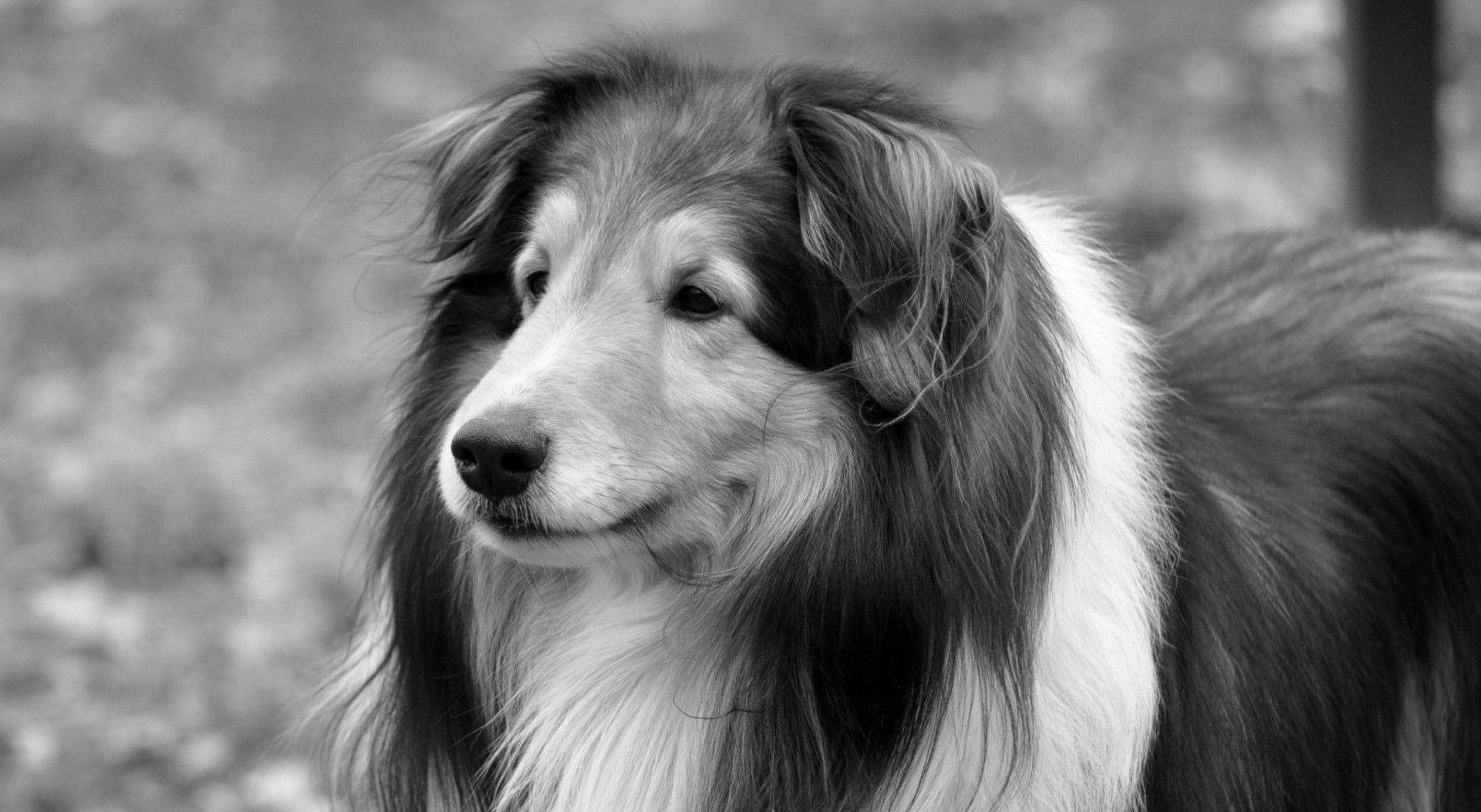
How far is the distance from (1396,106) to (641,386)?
397cm

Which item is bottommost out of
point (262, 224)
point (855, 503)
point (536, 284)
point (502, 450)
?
point (262, 224)

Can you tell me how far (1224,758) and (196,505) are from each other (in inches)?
149

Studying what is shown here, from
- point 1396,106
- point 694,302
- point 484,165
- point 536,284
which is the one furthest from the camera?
point 1396,106

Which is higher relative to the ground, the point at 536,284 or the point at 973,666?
the point at 536,284

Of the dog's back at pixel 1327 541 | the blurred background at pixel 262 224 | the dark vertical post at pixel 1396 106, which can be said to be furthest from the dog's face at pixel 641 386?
the dark vertical post at pixel 1396 106

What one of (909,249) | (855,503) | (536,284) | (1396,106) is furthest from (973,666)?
(1396,106)

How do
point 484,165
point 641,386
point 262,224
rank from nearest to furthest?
point 641,386
point 484,165
point 262,224

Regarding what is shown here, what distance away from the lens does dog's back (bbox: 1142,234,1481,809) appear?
2.98 m

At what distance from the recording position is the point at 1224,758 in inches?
116

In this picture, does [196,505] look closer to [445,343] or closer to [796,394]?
[445,343]

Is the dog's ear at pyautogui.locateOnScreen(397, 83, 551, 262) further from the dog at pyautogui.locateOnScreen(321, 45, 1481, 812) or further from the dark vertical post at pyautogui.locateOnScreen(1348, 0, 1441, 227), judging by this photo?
the dark vertical post at pyautogui.locateOnScreen(1348, 0, 1441, 227)

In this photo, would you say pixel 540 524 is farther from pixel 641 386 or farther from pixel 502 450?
pixel 641 386

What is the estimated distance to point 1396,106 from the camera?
5.67 meters

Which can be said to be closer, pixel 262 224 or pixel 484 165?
pixel 484 165
